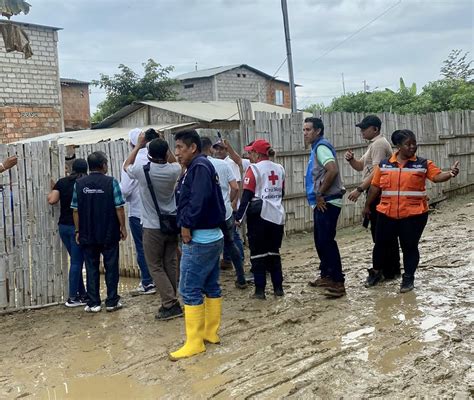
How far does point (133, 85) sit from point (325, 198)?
18.6 m

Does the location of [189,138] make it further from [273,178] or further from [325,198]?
[325,198]

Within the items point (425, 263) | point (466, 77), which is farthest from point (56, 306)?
point (466, 77)

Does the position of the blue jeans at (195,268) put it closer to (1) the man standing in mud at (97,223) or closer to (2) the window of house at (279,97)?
(1) the man standing in mud at (97,223)

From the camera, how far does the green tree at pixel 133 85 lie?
73.9ft

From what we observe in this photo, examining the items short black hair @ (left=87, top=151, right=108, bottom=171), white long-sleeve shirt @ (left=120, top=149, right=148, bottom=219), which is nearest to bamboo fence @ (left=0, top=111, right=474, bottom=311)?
short black hair @ (left=87, top=151, right=108, bottom=171)

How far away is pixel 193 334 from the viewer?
4273 mm

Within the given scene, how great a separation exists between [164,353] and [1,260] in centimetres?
235

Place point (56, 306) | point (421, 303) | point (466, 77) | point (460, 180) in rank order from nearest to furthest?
point (421, 303), point (56, 306), point (460, 180), point (466, 77)

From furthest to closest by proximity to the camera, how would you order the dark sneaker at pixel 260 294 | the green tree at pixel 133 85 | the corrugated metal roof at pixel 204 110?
the green tree at pixel 133 85, the corrugated metal roof at pixel 204 110, the dark sneaker at pixel 260 294

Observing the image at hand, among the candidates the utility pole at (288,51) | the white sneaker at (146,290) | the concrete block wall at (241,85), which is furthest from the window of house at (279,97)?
the white sneaker at (146,290)

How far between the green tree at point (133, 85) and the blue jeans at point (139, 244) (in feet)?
56.9

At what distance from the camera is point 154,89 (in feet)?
75.2

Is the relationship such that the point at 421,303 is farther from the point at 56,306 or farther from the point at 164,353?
the point at 56,306

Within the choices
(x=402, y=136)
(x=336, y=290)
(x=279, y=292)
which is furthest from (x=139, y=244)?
(x=402, y=136)
